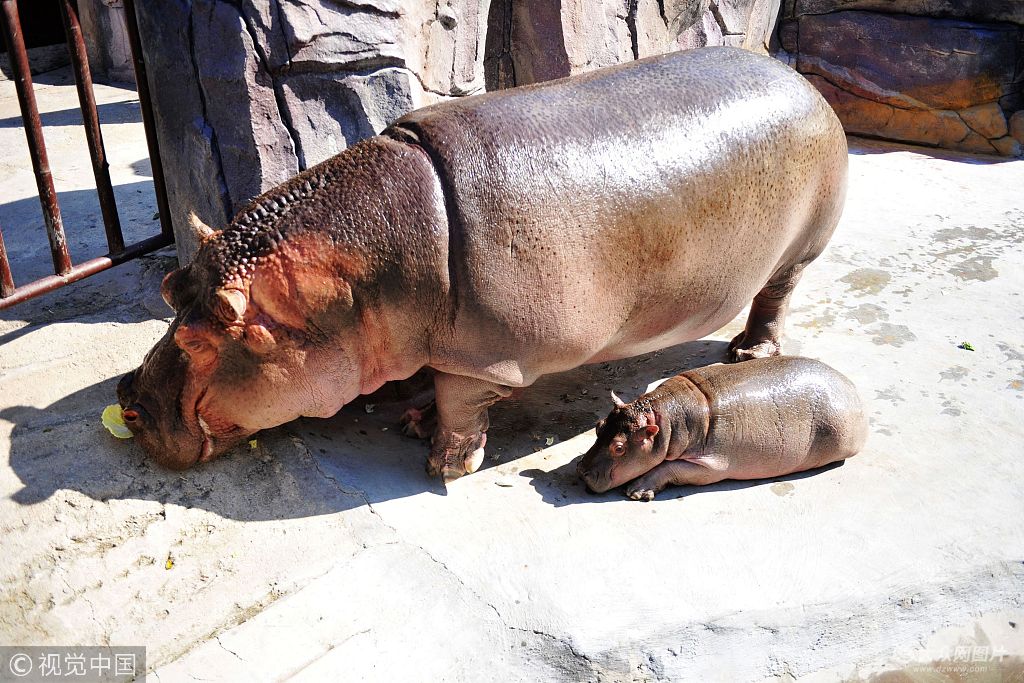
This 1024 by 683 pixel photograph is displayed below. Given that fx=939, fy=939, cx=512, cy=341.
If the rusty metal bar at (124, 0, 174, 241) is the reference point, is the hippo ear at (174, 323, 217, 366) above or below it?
below

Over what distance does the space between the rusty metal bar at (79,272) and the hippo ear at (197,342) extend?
1.31 metres

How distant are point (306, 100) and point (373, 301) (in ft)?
4.74

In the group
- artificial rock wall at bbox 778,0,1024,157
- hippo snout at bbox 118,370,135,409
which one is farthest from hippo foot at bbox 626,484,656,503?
artificial rock wall at bbox 778,0,1024,157

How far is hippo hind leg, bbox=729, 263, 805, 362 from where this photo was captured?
4707 mm

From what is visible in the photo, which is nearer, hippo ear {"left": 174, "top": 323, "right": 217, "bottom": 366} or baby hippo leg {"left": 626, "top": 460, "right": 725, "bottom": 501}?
hippo ear {"left": 174, "top": 323, "right": 217, "bottom": 366}

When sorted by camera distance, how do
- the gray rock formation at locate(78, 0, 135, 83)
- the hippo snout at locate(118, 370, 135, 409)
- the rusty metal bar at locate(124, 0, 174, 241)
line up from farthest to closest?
the gray rock formation at locate(78, 0, 135, 83)
the rusty metal bar at locate(124, 0, 174, 241)
the hippo snout at locate(118, 370, 135, 409)

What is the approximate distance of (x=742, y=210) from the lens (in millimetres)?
3984

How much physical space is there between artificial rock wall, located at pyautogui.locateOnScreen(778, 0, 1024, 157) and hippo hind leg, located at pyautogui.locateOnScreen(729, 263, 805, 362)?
4.33m

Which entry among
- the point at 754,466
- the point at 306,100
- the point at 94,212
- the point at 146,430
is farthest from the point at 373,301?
the point at 94,212

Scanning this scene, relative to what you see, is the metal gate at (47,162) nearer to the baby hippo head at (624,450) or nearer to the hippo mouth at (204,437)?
the hippo mouth at (204,437)

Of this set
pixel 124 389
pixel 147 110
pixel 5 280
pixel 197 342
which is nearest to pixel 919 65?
pixel 147 110

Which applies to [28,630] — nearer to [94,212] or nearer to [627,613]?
[627,613]

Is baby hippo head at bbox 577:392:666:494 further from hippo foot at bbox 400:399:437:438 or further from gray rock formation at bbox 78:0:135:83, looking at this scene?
gray rock formation at bbox 78:0:135:83

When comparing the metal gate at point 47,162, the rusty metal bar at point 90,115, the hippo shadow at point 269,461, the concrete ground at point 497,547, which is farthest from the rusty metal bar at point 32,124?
the hippo shadow at point 269,461
